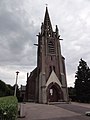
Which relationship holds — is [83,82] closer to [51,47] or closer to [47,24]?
[51,47]

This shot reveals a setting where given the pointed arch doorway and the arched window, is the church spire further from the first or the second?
the pointed arch doorway

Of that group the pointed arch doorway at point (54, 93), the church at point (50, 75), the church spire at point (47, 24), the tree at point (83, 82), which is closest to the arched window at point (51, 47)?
the church at point (50, 75)

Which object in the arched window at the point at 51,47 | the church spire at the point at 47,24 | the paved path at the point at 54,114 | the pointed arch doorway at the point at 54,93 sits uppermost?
the church spire at the point at 47,24

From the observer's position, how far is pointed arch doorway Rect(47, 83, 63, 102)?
34044 millimetres

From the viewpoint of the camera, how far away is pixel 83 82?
A: 3331 cm

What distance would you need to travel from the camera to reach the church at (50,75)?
3394 cm

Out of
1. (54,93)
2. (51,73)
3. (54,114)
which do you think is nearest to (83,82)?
(54,93)

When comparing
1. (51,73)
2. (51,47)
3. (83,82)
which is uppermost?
(51,47)

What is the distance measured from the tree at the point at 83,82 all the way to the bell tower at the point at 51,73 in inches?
134

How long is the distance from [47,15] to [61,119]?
4522cm

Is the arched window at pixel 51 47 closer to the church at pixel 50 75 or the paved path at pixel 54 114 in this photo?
the church at pixel 50 75

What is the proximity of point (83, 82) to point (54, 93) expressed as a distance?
26.3 feet

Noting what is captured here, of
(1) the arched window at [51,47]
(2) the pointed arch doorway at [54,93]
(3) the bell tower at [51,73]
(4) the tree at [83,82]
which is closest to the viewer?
(4) the tree at [83,82]

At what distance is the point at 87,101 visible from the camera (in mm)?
31922
